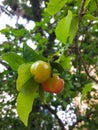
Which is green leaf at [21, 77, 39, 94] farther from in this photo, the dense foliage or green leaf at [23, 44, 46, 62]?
the dense foliage

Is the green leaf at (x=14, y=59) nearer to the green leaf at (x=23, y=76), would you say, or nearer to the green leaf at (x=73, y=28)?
the green leaf at (x=23, y=76)

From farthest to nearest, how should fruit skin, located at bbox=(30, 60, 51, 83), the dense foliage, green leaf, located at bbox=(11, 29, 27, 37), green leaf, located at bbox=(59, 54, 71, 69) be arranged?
green leaf, located at bbox=(11, 29, 27, 37)
the dense foliage
green leaf, located at bbox=(59, 54, 71, 69)
fruit skin, located at bbox=(30, 60, 51, 83)

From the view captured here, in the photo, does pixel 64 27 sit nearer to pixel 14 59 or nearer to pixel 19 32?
pixel 14 59

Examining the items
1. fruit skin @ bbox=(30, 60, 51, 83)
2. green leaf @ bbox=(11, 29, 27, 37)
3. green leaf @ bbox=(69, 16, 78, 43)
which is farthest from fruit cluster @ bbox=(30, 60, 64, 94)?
green leaf @ bbox=(11, 29, 27, 37)

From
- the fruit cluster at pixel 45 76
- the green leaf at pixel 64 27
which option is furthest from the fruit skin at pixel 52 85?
the green leaf at pixel 64 27

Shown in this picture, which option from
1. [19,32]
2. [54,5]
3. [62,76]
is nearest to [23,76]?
[54,5]
